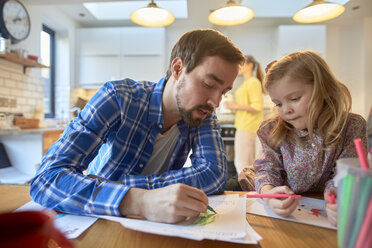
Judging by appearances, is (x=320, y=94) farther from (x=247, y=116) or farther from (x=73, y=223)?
(x=247, y=116)

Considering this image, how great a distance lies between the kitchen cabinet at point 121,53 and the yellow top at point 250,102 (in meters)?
1.68

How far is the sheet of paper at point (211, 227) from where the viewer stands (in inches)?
18.1

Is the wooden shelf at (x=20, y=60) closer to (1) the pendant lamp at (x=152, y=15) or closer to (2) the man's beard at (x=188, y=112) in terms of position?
(1) the pendant lamp at (x=152, y=15)

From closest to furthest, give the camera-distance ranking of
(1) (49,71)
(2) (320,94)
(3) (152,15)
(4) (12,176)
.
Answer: (2) (320,94) < (4) (12,176) < (3) (152,15) < (1) (49,71)

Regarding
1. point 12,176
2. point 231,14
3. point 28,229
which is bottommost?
point 12,176

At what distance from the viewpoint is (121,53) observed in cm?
408

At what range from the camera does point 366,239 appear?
0.30m

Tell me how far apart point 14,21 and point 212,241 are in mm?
3352

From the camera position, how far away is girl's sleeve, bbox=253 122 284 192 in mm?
902

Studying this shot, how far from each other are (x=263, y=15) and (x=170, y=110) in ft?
10.8

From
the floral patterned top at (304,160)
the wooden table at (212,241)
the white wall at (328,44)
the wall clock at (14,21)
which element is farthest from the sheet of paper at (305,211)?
the white wall at (328,44)

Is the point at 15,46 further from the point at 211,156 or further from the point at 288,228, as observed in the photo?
the point at 288,228

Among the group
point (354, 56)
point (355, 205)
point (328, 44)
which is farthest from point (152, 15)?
point (354, 56)

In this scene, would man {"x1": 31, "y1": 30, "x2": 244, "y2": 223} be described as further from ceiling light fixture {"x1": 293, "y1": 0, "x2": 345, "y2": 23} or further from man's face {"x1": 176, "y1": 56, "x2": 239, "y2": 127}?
ceiling light fixture {"x1": 293, "y1": 0, "x2": 345, "y2": 23}
